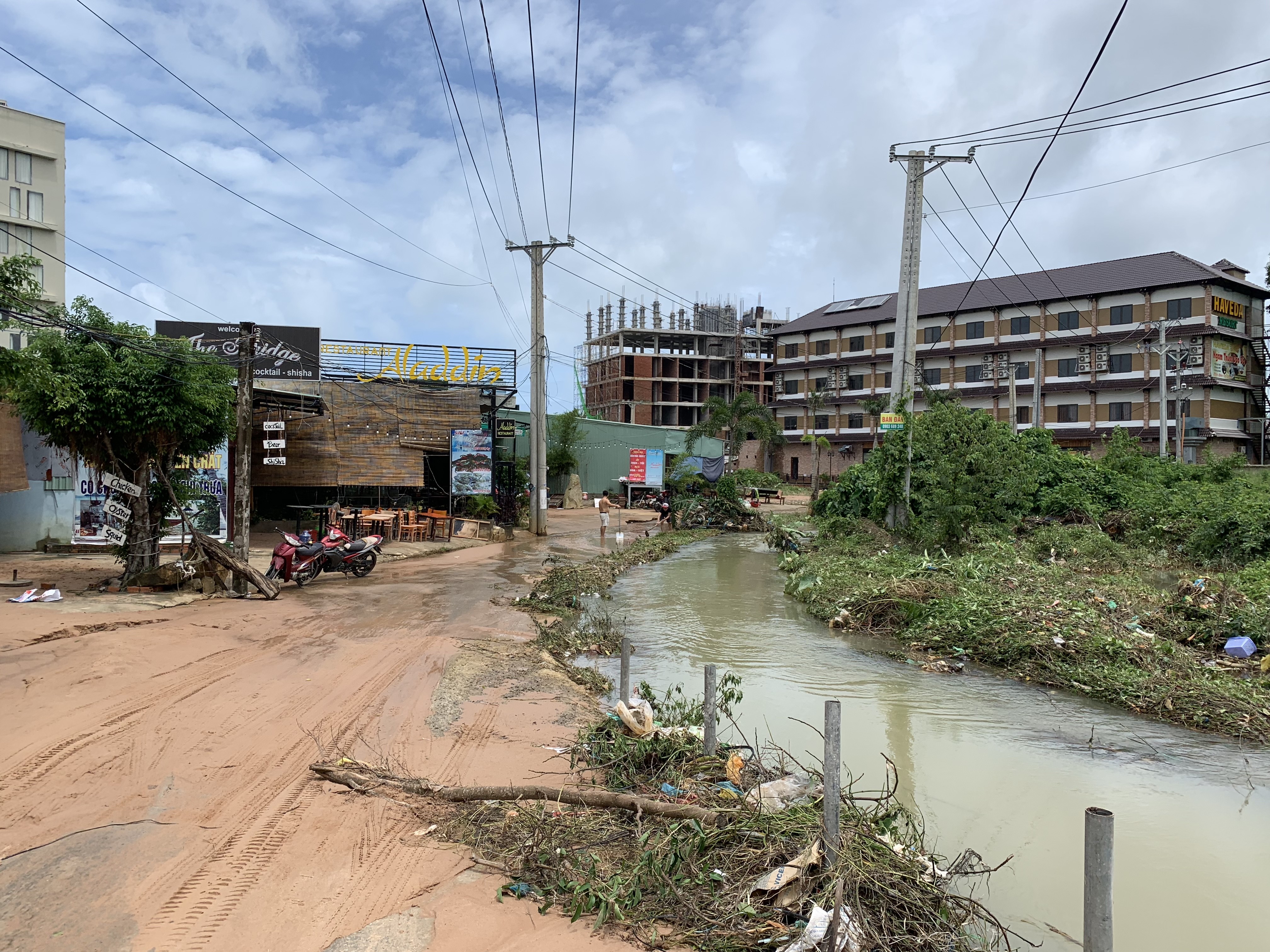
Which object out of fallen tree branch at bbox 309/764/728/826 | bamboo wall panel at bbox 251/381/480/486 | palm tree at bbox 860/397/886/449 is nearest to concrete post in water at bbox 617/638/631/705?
fallen tree branch at bbox 309/764/728/826

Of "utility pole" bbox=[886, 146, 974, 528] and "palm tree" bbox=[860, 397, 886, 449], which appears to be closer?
"utility pole" bbox=[886, 146, 974, 528]

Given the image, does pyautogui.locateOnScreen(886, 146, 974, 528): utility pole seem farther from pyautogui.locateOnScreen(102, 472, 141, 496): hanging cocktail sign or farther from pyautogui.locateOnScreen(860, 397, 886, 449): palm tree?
pyautogui.locateOnScreen(860, 397, 886, 449): palm tree

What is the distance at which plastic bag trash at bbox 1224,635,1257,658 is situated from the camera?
991cm

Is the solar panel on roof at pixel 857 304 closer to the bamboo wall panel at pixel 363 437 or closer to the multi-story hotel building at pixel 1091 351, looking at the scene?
the multi-story hotel building at pixel 1091 351

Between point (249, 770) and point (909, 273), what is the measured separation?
1671 cm

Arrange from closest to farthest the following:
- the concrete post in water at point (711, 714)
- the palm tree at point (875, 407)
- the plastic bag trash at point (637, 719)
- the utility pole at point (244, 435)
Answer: the concrete post in water at point (711, 714)
the plastic bag trash at point (637, 719)
the utility pole at point (244, 435)
the palm tree at point (875, 407)

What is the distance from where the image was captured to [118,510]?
13164 mm

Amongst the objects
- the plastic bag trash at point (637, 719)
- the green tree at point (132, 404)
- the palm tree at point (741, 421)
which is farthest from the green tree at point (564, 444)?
the plastic bag trash at point (637, 719)

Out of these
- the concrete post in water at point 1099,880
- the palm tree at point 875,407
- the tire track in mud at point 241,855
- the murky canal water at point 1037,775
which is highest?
the palm tree at point 875,407

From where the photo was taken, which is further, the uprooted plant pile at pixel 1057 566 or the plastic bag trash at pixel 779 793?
the uprooted plant pile at pixel 1057 566

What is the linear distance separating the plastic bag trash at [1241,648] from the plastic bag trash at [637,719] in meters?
7.77

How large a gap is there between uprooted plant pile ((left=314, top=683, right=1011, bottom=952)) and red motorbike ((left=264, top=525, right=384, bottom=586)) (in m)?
9.84

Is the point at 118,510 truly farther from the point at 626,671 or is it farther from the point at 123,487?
the point at 626,671

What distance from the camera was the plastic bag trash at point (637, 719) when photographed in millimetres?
6488
